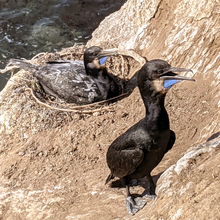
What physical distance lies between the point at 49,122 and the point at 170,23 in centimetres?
275

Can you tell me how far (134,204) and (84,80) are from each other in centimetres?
304

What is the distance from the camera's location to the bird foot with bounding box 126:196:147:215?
3.90 metres

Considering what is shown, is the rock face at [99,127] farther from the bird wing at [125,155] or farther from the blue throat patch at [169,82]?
the blue throat patch at [169,82]

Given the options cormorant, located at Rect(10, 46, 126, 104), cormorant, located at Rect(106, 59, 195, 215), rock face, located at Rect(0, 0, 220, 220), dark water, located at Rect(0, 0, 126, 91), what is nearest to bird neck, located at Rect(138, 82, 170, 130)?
cormorant, located at Rect(106, 59, 195, 215)

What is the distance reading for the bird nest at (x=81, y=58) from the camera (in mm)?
6188

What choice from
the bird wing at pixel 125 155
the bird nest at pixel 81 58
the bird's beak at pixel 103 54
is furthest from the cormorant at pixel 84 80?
the bird wing at pixel 125 155

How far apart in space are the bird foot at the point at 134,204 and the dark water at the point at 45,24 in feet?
22.4

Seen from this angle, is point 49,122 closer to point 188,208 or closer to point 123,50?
point 123,50

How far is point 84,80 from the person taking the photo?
6.46 meters

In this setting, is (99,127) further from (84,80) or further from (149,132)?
(149,132)

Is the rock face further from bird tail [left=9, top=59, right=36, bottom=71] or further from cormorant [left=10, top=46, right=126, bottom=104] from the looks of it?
cormorant [left=10, top=46, right=126, bottom=104]

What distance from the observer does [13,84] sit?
22.0 ft

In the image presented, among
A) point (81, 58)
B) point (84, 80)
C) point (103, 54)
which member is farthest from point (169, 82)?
point (81, 58)

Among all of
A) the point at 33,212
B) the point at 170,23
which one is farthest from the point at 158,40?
the point at 33,212
